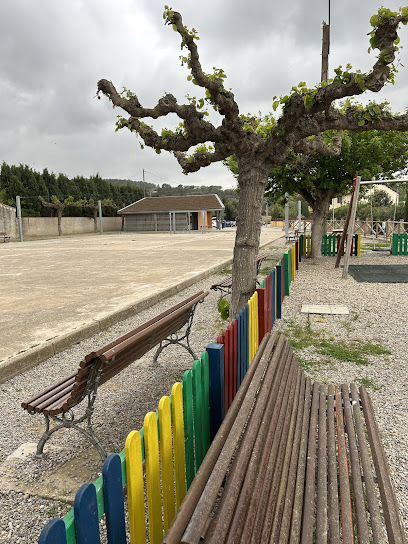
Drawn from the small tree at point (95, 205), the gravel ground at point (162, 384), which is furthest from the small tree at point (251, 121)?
the small tree at point (95, 205)

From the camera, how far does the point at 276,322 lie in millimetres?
6449

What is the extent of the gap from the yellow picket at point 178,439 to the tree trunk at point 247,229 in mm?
3874

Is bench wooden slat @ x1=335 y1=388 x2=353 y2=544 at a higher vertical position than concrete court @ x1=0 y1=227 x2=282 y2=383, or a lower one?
higher

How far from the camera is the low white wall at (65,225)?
130 ft

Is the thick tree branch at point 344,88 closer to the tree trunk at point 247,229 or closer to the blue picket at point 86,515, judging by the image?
the tree trunk at point 247,229

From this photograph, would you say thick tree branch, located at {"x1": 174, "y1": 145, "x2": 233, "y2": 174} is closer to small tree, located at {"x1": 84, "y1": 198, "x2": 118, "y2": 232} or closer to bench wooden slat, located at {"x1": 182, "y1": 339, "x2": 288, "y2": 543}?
bench wooden slat, located at {"x1": 182, "y1": 339, "x2": 288, "y2": 543}

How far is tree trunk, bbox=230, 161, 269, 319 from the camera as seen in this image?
5653 millimetres

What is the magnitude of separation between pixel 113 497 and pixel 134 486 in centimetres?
14

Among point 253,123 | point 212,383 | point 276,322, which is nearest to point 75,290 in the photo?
point 276,322

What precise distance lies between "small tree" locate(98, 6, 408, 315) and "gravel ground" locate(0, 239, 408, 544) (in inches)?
57.2

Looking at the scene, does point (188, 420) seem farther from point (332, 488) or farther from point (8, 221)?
point (8, 221)

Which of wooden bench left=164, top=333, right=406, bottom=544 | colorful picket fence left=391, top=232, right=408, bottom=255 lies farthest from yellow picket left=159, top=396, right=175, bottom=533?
colorful picket fence left=391, top=232, right=408, bottom=255

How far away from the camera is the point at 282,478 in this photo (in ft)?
→ 6.44

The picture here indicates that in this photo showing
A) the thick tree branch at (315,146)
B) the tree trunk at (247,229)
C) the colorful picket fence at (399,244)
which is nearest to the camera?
the tree trunk at (247,229)
